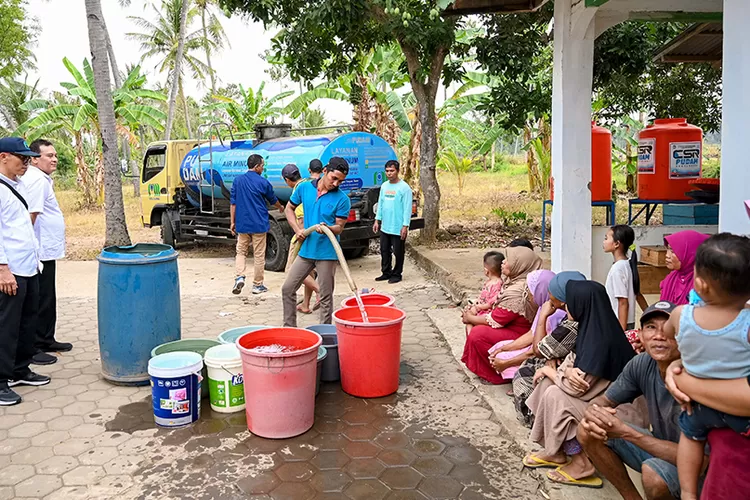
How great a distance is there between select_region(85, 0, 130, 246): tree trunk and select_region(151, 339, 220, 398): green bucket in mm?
7267

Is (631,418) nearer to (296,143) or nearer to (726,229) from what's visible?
(726,229)

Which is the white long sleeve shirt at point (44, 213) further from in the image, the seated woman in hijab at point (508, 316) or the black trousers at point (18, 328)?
the seated woman in hijab at point (508, 316)

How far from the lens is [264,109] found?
63.8 ft

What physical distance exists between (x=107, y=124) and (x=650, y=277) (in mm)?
9443

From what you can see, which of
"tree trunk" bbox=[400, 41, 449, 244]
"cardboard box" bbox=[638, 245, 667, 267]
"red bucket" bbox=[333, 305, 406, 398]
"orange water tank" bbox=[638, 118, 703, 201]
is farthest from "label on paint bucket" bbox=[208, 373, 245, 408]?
"tree trunk" bbox=[400, 41, 449, 244]

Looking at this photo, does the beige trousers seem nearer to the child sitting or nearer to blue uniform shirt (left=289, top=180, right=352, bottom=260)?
blue uniform shirt (left=289, top=180, right=352, bottom=260)

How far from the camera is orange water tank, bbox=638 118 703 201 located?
282 inches

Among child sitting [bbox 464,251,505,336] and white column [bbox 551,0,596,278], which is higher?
white column [bbox 551,0,596,278]

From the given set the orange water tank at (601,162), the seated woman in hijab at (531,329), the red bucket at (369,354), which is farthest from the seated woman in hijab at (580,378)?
the orange water tank at (601,162)

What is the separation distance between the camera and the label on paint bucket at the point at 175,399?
13.9 ft

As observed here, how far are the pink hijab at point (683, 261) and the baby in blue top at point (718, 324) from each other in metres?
1.24

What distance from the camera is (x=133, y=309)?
485 cm

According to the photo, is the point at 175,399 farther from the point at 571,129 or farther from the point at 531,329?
the point at 571,129

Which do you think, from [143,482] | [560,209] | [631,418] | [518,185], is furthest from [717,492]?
[518,185]
